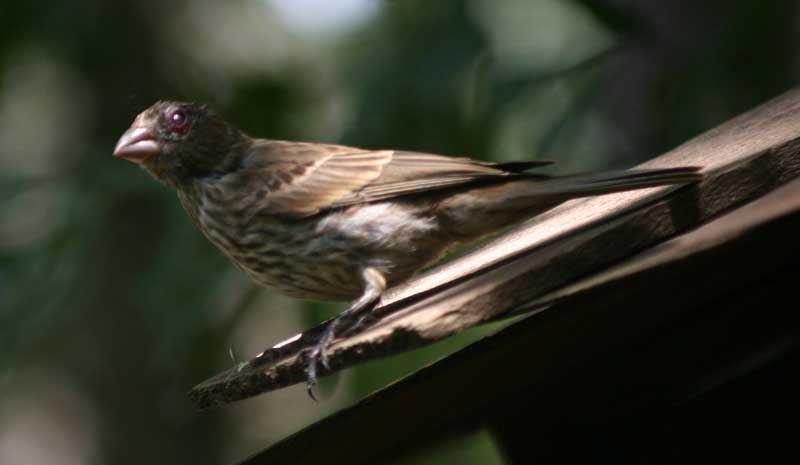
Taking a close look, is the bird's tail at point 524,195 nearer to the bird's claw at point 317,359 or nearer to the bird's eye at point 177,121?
the bird's claw at point 317,359

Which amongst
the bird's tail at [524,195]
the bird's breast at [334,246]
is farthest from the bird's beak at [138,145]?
the bird's tail at [524,195]

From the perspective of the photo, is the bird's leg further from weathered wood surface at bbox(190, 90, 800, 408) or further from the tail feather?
the tail feather

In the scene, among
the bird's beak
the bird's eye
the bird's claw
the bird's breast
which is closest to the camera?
the bird's claw

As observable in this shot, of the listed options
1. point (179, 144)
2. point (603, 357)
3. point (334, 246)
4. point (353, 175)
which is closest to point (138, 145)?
point (179, 144)

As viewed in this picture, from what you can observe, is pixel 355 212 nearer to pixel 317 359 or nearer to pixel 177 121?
pixel 177 121

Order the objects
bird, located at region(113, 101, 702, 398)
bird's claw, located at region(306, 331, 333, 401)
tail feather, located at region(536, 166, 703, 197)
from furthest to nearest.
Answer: bird, located at region(113, 101, 702, 398) < tail feather, located at region(536, 166, 703, 197) < bird's claw, located at region(306, 331, 333, 401)

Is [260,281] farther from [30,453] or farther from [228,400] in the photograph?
[30,453]

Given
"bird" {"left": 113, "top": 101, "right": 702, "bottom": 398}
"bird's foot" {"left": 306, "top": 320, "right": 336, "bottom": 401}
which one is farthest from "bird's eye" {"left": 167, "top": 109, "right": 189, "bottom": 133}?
"bird's foot" {"left": 306, "top": 320, "right": 336, "bottom": 401}
